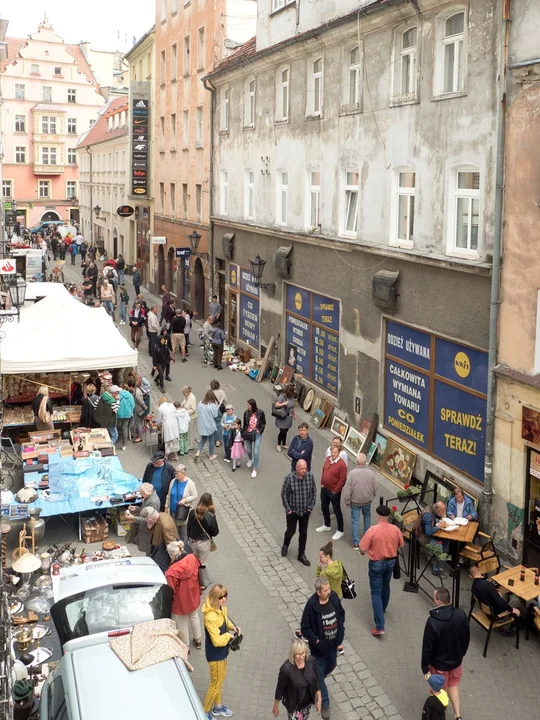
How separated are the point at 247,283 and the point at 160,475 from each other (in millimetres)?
13539

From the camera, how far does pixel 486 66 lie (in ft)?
42.8

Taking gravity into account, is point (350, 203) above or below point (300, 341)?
above

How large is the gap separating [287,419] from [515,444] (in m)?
6.24

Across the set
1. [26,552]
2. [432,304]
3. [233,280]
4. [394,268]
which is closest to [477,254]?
[432,304]

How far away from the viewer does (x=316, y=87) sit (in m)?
20.2

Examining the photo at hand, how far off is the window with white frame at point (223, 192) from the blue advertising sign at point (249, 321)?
3440 millimetres

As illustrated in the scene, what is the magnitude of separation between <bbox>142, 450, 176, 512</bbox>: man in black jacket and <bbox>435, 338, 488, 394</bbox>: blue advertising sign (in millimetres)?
5099

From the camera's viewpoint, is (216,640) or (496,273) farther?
(496,273)

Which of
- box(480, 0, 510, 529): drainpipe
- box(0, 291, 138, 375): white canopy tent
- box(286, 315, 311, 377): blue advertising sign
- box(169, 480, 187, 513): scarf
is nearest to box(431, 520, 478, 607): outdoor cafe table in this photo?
box(480, 0, 510, 529): drainpipe

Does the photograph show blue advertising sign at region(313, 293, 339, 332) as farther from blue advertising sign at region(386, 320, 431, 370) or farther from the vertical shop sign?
the vertical shop sign

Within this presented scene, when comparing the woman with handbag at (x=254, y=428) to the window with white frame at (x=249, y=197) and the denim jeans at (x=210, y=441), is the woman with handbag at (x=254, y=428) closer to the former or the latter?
the denim jeans at (x=210, y=441)

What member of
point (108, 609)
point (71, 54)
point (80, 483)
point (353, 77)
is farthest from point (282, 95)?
point (71, 54)

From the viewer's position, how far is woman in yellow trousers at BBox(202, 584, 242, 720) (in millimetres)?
8469

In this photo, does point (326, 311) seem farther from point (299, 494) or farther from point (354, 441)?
point (299, 494)
